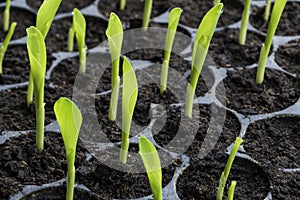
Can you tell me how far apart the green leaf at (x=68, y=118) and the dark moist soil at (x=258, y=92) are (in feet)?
1.54

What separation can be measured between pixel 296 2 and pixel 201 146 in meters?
0.66

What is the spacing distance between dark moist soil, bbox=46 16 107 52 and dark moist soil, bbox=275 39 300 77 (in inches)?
16.3

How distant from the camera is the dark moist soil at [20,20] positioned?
5.32 feet

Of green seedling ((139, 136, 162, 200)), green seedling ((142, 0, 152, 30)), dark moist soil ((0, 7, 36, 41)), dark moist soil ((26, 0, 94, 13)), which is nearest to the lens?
green seedling ((139, 136, 162, 200))

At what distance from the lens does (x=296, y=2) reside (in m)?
1.77

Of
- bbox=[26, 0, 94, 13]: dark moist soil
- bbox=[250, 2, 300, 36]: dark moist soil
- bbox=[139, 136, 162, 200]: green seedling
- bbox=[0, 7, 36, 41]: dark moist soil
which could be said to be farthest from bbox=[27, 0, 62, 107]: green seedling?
bbox=[250, 2, 300, 36]: dark moist soil

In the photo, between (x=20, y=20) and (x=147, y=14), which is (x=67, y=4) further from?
(x=147, y=14)

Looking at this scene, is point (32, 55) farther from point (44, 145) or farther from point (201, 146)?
point (201, 146)

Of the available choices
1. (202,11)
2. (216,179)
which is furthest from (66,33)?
(216,179)

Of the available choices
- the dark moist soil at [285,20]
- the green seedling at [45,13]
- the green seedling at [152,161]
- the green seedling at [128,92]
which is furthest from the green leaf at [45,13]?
the dark moist soil at [285,20]

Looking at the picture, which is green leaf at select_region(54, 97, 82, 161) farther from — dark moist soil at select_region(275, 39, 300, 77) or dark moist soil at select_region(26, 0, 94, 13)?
dark moist soil at select_region(26, 0, 94, 13)

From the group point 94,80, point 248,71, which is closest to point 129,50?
point 94,80

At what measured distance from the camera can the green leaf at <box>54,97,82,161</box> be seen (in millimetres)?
970

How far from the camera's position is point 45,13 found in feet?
3.80
